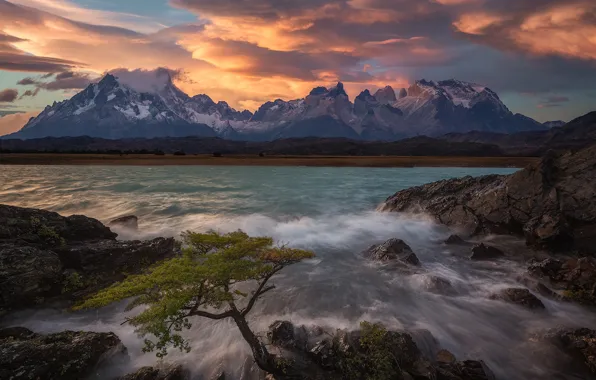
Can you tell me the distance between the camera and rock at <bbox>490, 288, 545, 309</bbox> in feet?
69.7

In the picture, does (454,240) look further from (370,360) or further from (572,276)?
(370,360)

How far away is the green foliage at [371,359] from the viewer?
14438mm

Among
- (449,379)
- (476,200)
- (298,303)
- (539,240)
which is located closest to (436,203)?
(476,200)

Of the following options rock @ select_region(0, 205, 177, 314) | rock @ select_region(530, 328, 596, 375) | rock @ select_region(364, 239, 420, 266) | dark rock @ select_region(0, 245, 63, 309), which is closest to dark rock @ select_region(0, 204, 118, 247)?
rock @ select_region(0, 205, 177, 314)

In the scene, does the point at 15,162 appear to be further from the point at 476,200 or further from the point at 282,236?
the point at 476,200

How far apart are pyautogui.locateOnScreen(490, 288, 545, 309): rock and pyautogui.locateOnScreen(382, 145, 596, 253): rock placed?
10439 mm

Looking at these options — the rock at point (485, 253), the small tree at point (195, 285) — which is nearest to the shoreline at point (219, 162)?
the rock at point (485, 253)

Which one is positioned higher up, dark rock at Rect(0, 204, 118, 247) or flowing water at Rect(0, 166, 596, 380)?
dark rock at Rect(0, 204, 118, 247)

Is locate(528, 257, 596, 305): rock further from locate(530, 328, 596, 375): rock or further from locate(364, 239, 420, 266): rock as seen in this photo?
locate(364, 239, 420, 266): rock

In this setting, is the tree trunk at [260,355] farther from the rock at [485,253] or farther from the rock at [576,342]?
the rock at [485,253]

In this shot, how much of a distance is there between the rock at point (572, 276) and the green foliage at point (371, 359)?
14.3 metres

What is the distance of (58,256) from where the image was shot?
76.2 ft

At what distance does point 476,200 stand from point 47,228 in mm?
40374

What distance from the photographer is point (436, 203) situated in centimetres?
4406
